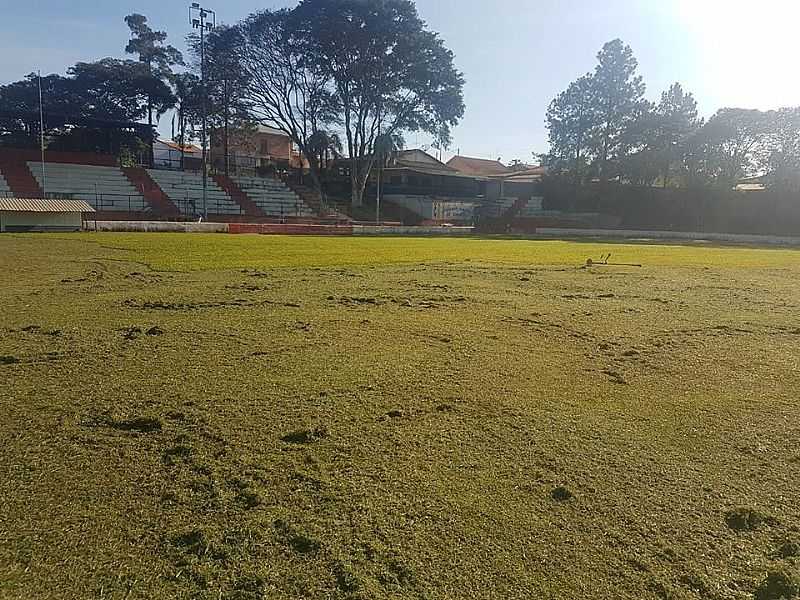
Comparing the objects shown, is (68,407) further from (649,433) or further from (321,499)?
(649,433)

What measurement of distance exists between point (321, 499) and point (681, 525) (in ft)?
4.67

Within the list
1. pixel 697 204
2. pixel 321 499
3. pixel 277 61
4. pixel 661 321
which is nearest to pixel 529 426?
pixel 321 499

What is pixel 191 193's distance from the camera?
3656 centimetres

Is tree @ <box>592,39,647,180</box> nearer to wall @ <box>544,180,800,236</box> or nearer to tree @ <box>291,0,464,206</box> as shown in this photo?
wall @ <box>544,180,800,236</box>

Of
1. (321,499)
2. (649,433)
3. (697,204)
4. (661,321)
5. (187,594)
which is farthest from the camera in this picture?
(697,204)

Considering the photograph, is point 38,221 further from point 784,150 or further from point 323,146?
point 784,150

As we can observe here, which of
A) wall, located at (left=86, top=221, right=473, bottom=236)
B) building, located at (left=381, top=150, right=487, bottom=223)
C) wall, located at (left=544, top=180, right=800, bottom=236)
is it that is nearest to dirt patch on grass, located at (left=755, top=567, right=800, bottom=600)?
wall, located at (left=86, top=221, right=473, bottom=236)

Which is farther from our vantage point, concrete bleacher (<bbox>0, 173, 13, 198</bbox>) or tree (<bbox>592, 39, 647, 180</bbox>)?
tree (<bbox>592, 39, 647, 180</bbox>)

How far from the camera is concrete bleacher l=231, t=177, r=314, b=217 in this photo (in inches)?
1544

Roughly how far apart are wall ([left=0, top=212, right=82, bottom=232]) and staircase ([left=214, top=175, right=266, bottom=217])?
563 inches

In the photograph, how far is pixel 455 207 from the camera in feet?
151

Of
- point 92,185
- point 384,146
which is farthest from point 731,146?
point 92,185

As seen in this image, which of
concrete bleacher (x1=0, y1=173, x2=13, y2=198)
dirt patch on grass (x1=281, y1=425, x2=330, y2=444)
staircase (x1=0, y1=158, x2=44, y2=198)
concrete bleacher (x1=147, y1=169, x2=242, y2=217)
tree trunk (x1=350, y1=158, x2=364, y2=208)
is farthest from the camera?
tree trunk (x1=350, y1=158, x2=364, y2=208)

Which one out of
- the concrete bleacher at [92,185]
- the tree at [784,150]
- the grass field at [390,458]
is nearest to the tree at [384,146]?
the concrete bleacher at [92,185]
